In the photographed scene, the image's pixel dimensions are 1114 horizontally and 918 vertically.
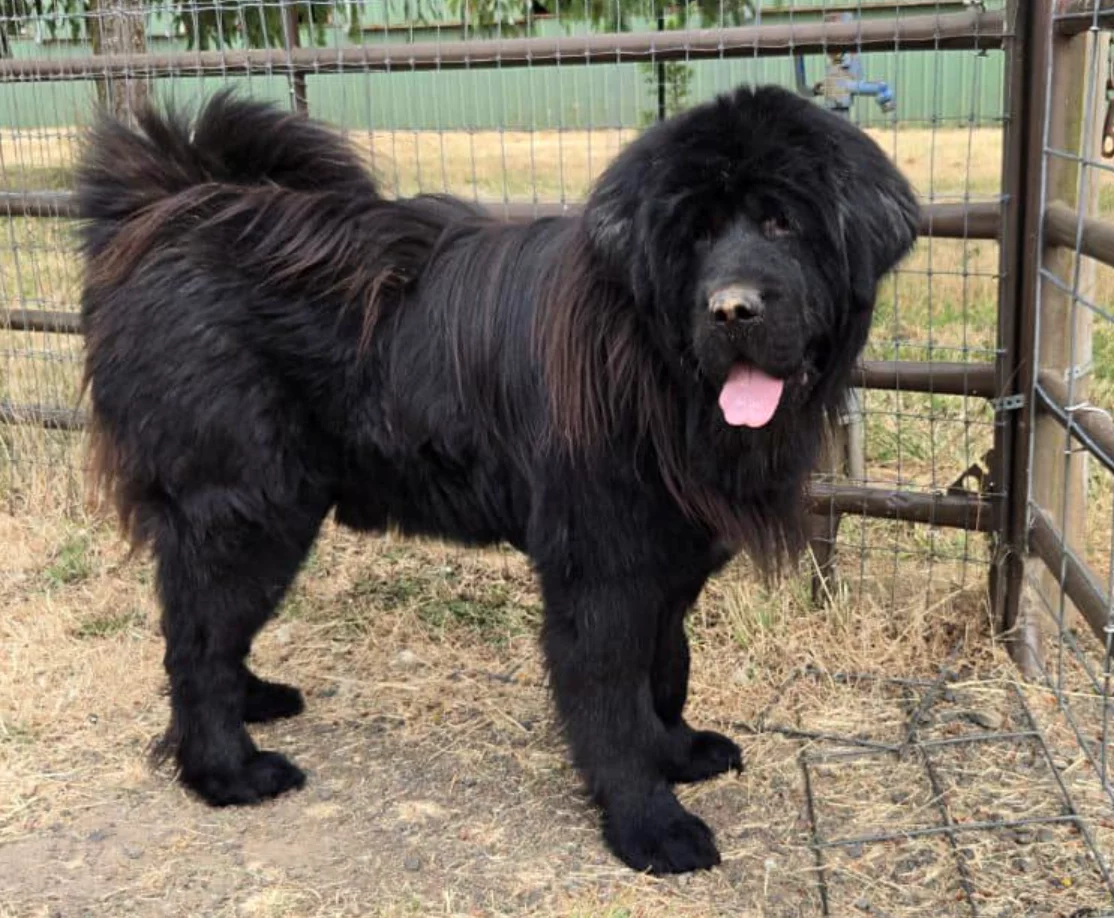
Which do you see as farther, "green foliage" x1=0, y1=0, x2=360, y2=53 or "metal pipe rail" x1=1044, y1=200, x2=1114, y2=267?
"green foliage" x1=0, y1=0, x2=360, y2=53

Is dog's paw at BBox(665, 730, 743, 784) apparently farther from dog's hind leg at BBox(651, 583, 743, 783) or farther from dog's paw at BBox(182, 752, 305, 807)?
dog's paw at BBox(182, 752, 305, 807)

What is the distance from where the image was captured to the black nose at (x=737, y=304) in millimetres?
2363

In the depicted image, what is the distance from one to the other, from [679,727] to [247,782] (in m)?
1.26

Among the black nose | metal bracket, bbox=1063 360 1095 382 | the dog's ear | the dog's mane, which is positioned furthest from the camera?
metal bracket, bbox=1063 360 1095 382

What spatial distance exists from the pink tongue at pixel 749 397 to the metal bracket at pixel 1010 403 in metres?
1.49

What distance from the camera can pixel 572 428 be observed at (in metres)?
2.80

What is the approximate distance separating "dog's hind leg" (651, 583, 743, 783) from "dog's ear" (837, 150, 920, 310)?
1155 mm

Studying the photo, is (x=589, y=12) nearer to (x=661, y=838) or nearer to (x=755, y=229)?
(x=755, y=229)

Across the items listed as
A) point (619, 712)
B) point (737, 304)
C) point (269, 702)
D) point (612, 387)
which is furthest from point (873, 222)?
point (269, 702)

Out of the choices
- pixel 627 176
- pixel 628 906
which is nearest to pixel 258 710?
pixel 628 906

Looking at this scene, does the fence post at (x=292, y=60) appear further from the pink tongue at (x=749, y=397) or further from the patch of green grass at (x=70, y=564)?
the pink tongue at (x=749, y=397)

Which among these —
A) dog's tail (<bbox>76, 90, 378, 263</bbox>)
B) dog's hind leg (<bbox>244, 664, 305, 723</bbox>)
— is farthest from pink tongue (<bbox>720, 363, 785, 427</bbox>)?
dog's hind leg (<bbox>244, 664, 305, 723</bbox>)

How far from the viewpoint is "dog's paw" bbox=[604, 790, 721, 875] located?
117 inches

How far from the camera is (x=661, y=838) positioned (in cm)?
302
